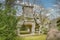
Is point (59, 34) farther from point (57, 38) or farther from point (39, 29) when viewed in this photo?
point (39, 29)

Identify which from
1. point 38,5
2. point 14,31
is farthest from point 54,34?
point 38,5

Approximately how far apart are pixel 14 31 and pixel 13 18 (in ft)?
1.81

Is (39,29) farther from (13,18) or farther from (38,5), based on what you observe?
(13,18)

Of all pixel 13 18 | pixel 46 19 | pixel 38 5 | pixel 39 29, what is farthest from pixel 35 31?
pixel 13 18

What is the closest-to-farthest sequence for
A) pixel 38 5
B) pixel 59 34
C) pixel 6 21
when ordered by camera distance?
pixel 59 34
pixel 6 21
pixel 38 5

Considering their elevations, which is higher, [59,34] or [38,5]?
[38,5]

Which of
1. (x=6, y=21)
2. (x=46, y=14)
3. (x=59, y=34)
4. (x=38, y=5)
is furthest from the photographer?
(x=46, y=14)

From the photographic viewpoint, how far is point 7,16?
6.75 m

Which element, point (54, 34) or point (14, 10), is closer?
point (54, 34)

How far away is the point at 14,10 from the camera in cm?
681

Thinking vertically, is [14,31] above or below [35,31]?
above

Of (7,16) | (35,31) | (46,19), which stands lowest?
(35,31)

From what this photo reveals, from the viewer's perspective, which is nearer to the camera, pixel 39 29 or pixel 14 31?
pixel 14 31

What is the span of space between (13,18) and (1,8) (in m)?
0.66
